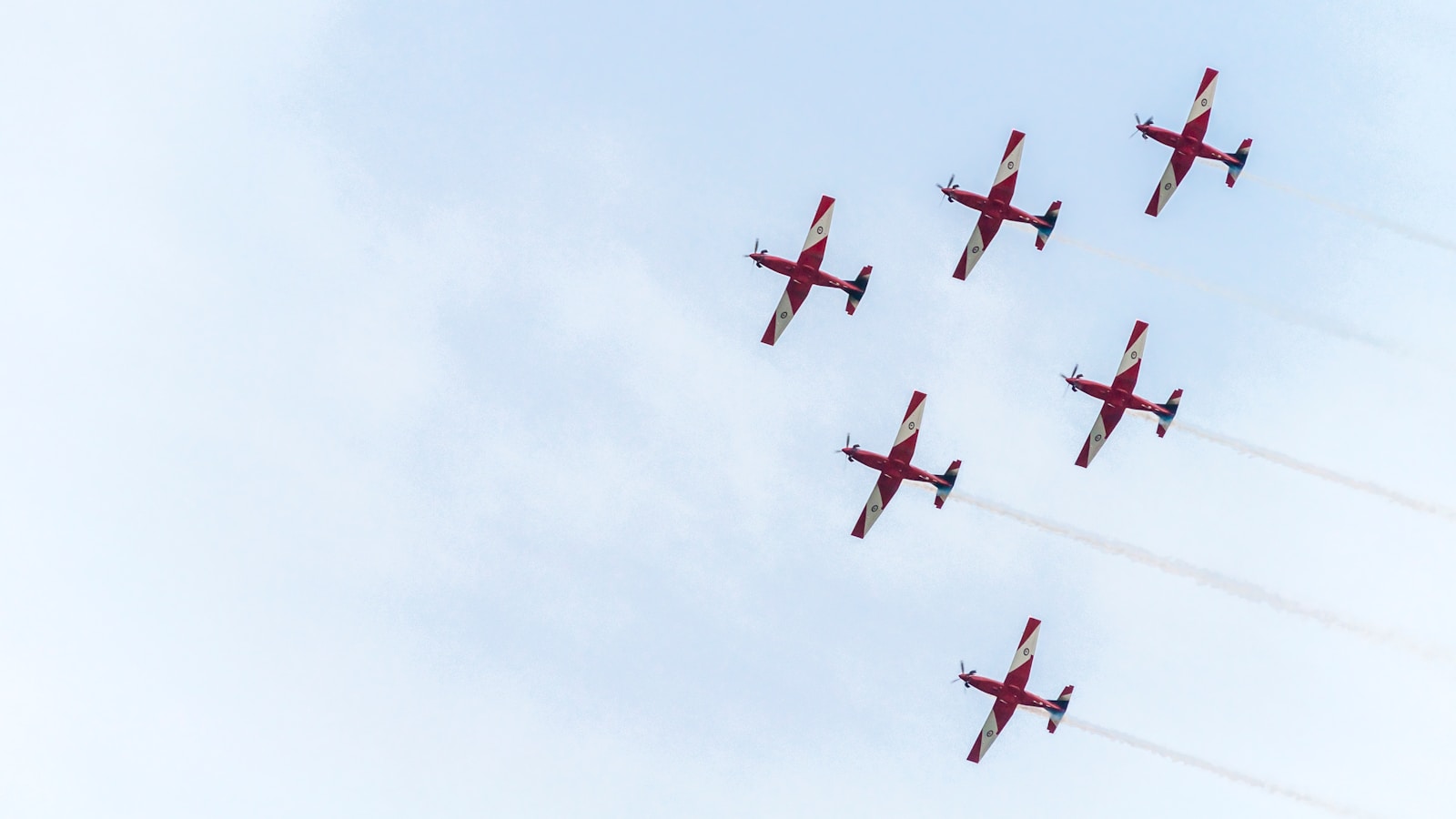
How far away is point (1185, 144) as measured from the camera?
7369 centimetres

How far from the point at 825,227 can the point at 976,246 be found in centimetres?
850

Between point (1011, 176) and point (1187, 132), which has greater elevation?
point (1187, 132)

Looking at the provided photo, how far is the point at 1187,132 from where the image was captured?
7388 centimetres

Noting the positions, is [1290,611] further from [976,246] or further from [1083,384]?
[976,246]

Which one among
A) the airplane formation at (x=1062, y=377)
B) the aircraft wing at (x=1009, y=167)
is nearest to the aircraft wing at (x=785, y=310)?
the airplane formation at (x=1062, y=377)

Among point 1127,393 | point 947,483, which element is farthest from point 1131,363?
point 947,483

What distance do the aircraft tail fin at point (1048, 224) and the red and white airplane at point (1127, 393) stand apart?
6.86 m

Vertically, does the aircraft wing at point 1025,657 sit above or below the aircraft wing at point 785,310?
below

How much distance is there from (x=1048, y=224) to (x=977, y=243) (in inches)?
163

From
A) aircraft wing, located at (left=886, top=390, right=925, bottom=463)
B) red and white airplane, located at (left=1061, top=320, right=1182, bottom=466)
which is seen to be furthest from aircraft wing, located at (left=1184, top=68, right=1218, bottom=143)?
aircraft wing, located at (left=886, top=390, right=925, bottom=463)

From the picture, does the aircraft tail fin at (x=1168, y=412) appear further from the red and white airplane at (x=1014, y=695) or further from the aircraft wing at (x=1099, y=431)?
the red and white airplane at (x=1014, y=695)

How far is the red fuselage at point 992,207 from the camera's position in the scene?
7294 cm

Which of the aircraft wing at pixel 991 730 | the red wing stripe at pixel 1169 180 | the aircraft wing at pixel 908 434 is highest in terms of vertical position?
the red wing stripe at pixel 1169 180

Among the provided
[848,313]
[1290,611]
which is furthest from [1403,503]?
[848,313]
